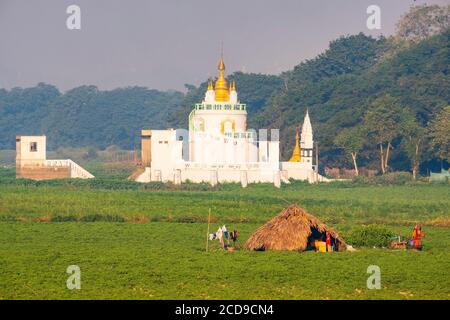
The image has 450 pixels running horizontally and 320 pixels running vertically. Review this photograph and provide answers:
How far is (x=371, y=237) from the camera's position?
42312 millimetres

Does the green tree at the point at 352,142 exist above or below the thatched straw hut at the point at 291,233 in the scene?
above

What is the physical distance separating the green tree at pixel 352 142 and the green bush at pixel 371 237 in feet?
127

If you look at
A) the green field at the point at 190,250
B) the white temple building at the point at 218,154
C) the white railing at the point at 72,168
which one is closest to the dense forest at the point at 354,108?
the white temple building at the point at 218,154

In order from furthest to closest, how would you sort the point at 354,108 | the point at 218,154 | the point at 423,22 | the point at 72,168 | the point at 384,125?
the point at 423,22, the point at 354,108, the point at 384,125, the point at 72,168, the point at 218,154

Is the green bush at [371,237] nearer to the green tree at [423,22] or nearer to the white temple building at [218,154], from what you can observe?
the white temple building at [218,154]

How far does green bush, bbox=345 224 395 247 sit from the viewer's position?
42.3m

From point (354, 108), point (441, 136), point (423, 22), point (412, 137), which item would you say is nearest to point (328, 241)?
point (441, 136)

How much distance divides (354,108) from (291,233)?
176 feet

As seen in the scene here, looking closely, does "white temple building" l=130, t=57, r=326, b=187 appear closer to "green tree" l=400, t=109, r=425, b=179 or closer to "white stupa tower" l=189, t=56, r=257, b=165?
"white stupa tower" l=189, t=56, r=257, b=165

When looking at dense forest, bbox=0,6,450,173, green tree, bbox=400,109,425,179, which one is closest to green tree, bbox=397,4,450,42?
dense forest, bbox=0,6,450,173

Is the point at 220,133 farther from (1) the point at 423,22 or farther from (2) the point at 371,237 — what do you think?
(1) the point at 423,22

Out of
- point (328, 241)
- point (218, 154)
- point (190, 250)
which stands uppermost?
point (218, 154)

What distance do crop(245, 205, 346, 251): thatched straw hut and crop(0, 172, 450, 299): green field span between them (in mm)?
1034

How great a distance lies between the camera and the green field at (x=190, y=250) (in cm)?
3338
